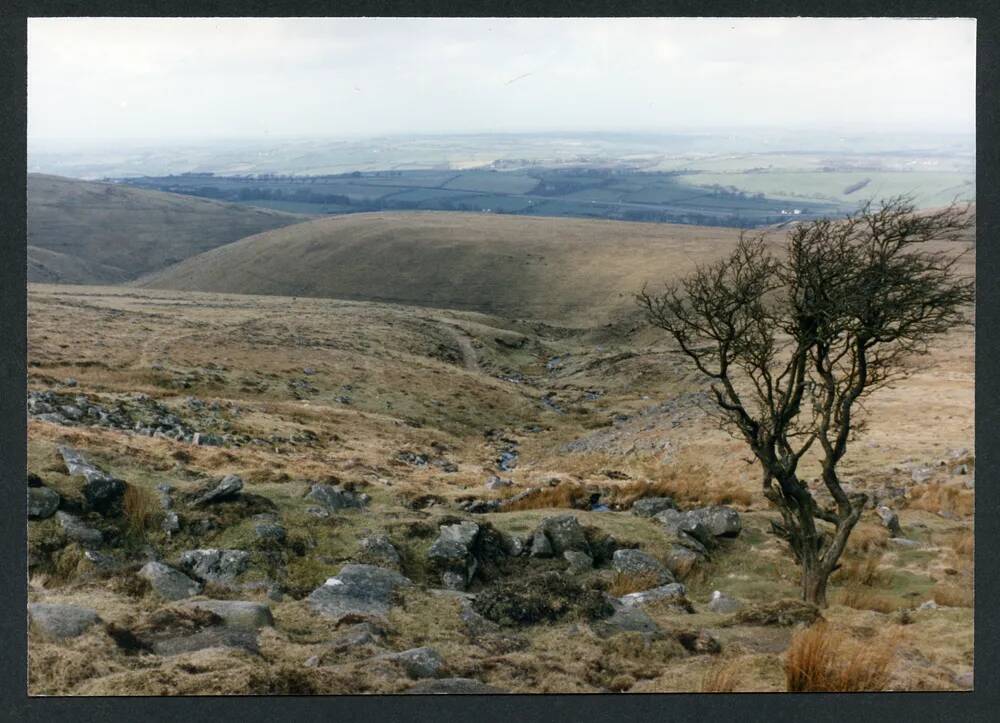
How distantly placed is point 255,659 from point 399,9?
21.5 ft

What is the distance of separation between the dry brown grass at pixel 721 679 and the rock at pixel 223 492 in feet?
21.2

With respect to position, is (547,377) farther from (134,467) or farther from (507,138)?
(134,467)

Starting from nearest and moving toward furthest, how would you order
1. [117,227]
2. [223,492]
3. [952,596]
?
[952,596]
[223,492]
[117,227]

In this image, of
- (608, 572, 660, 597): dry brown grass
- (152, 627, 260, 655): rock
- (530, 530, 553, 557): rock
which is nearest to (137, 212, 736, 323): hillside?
(530, 530, 553, 557): rock

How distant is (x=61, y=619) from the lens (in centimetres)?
791

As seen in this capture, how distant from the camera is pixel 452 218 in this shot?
286 ft

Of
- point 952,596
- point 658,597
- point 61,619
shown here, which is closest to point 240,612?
point 61,619

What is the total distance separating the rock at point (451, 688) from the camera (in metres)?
7.51

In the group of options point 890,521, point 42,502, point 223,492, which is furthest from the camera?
point 890,521

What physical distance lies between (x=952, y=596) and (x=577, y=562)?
4.40 metres

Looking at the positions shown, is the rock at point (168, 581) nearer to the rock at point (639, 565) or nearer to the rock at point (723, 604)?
the rock at point (639, 565)

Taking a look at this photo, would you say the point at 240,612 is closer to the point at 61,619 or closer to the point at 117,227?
the point at 61,619

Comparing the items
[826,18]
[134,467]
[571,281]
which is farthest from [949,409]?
[571,281]

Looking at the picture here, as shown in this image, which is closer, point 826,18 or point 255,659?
point 255,659
